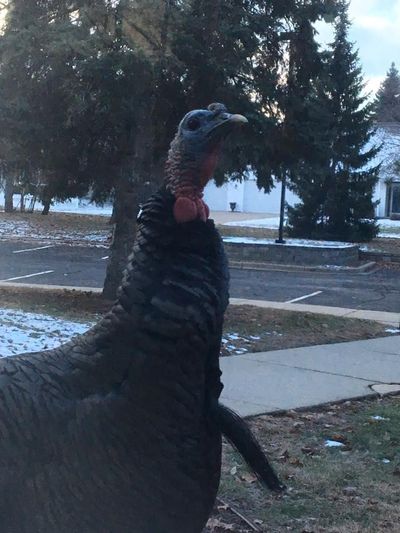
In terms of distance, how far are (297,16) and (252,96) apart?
1.33 m

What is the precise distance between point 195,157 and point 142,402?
2.56 ft

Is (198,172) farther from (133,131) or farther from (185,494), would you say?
(133,131)

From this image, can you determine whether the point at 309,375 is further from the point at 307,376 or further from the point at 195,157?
the point at 195,157

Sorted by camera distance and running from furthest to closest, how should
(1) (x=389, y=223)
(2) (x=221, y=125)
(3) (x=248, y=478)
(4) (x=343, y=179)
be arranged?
(1) (x=389, y=223) → (4) (x=343, y=179) → (3) (x=248, y=478) → (2) (x=221, y=125)

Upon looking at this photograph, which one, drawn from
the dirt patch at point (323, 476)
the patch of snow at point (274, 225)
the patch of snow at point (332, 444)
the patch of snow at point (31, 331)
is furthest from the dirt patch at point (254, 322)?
the patch of snow at point (274, 225)

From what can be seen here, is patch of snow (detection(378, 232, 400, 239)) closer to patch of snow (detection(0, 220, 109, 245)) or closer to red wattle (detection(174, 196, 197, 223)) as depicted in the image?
patch of snow (detection(0, 220, 109, 245))

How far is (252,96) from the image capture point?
11031 mm

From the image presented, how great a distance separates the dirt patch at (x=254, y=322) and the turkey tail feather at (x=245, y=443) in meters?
5.99

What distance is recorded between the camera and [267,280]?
17312 millimetres

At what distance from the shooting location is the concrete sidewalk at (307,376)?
6918 mm

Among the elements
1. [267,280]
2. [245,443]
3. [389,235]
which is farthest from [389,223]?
[245,443]

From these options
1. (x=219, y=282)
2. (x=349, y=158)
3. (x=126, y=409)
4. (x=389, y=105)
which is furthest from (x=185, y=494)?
(x=389, y=105)

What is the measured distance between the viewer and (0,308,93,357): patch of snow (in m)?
7.92

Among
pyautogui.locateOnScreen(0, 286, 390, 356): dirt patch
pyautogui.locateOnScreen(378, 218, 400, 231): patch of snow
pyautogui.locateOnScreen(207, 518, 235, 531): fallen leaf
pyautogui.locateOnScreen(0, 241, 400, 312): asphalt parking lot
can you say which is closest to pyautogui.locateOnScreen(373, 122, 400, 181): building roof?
pyautogui.locateOnScreen(378, 218, 400, 231): patch of snow
